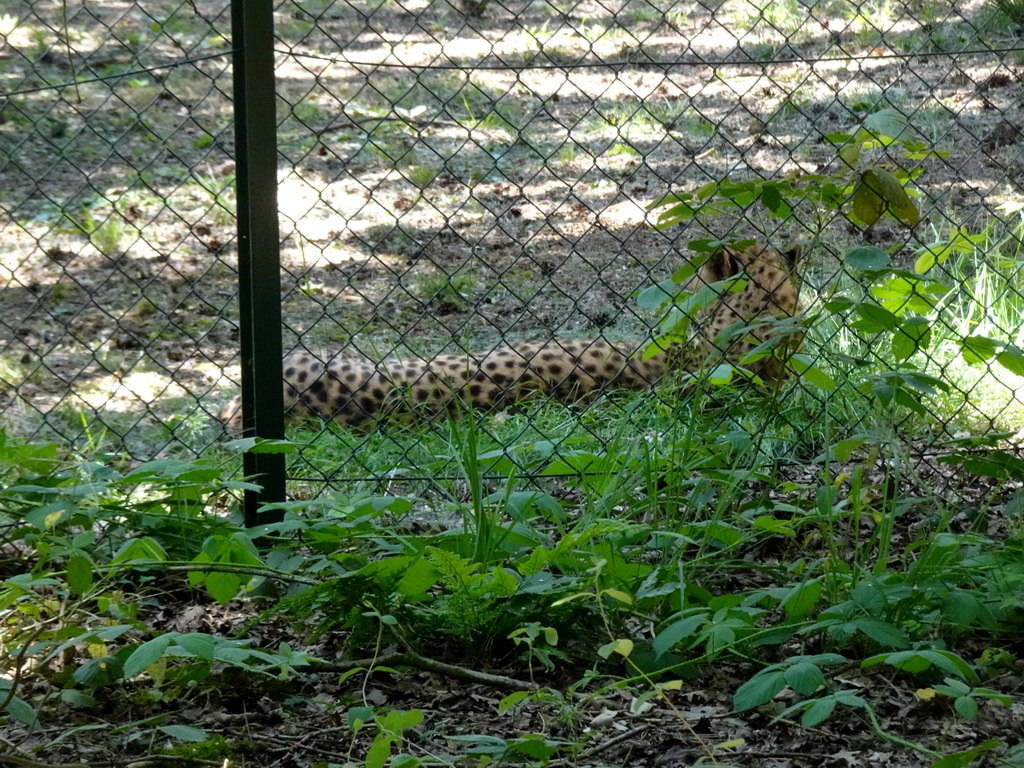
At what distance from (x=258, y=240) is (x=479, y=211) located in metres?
4.03

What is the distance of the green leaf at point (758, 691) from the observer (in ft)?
7.75

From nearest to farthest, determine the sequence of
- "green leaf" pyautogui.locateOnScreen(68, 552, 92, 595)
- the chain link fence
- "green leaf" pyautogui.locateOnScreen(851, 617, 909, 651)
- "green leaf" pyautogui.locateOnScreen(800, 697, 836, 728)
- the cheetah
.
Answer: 1. "green leaf" pyautogui.locateOnScreen(800, 697, 836, 728)
2. "green leaf" pyautogui.locateOnScreen(851, 617, 909, 651)
3. "green leaf" pyautogui.locateOnScreen(68, 552, 92, 595)
4. the chain link fence
5. the cheetah

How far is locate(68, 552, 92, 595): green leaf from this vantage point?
264 centimetres

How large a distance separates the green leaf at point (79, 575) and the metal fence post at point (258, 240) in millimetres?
672

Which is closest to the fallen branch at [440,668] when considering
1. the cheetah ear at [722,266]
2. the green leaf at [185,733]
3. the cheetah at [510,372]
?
the green leaf at [185,733]

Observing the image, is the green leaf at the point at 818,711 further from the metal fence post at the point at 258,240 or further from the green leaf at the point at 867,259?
the metal fence post at the point at 258,240

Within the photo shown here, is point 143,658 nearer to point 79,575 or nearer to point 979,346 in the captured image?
point 79,575

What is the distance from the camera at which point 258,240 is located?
339 cm

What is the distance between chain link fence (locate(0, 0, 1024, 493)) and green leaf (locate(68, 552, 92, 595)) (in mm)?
1059

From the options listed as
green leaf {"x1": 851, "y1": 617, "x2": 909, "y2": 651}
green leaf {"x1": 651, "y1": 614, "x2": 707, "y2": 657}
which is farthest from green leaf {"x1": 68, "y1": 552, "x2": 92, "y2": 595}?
green leaf {"x1": 851, "y1": 617, "x2": 909, "y2": 651}

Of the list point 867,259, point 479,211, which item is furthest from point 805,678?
point 479,211

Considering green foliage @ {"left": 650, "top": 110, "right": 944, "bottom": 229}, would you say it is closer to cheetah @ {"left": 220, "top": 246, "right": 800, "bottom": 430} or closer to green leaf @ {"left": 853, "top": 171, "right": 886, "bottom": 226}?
green leaf @ {"left": 853, "top": 171, "right": 886, "bottom": 226}

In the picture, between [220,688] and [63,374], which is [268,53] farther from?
[63,374]

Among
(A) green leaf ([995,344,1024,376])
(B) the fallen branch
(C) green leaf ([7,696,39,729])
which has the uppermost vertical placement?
(A) green leaf ([995,344,1024,376])
